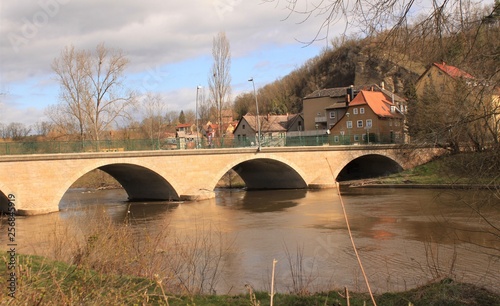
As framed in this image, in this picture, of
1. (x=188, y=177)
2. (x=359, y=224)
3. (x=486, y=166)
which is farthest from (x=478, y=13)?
(x=188, y=177)

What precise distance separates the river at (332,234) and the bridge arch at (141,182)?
185 centimetres

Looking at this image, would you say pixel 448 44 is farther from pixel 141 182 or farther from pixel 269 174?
pixel 269 174

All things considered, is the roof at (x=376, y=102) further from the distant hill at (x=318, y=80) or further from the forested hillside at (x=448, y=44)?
the forested hillside at (x=448, y=44)

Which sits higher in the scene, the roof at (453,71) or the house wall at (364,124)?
the house wall at (364,124)

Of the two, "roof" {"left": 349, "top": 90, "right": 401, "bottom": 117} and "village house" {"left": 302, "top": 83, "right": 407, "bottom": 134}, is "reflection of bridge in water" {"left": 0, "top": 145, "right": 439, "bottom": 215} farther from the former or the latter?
"village house" {"left": 302, "top": 83, "right": 407, "bottom": 134}

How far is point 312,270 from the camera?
38.8 feet

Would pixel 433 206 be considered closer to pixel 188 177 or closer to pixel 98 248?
pixel 188 177

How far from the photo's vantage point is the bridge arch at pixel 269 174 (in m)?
37.8

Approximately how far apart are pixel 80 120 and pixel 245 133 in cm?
4317

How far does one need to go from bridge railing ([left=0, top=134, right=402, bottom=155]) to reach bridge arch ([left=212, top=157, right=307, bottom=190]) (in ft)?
6.12

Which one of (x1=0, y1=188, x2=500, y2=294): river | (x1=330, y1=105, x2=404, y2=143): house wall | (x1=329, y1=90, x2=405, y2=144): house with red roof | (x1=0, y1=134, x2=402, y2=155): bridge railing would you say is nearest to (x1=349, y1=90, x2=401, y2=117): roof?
(x1=329, y1=90, x2=405, y2=144): house with red roof

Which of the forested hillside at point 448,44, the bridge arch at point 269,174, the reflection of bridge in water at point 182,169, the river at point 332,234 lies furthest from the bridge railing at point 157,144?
the forested hillside at point 448,44

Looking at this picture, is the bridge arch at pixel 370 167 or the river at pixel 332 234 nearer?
the river at pixel 332 234

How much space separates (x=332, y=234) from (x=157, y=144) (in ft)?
56.0
